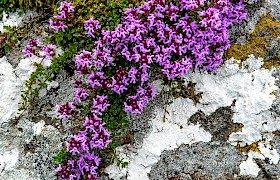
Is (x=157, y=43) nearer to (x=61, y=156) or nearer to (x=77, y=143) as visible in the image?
(x=77, y=143)

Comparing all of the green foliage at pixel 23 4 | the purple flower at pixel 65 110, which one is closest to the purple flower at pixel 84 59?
the purple flower at pixel 65 110

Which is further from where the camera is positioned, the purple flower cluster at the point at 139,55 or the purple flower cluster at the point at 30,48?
the purple flower cluster at the point at 30,48

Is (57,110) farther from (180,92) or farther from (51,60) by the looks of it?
(180,92)

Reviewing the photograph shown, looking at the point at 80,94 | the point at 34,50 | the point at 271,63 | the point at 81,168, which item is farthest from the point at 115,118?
the point at 271,63

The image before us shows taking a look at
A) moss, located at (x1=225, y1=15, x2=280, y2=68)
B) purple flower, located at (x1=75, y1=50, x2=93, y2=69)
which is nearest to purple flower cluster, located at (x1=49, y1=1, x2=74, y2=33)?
purple flower, located at (x1=75, y1=50, x2=93, y2=69)

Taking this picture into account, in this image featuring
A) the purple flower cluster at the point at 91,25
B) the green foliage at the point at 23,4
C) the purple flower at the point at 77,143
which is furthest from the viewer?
the green foliage at the point at 23,4

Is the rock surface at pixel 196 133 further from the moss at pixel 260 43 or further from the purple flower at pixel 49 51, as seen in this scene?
the purple flower at pixel 49 51
